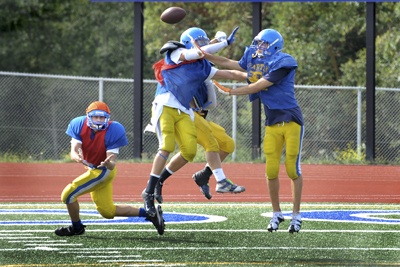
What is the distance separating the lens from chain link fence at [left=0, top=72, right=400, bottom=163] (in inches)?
992

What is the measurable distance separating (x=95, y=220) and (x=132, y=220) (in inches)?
16.5

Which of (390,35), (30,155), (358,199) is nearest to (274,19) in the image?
(390,35)

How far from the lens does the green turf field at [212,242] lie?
8.86 metres

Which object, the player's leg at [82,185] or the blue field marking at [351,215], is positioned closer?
the player's leg at [82,185]

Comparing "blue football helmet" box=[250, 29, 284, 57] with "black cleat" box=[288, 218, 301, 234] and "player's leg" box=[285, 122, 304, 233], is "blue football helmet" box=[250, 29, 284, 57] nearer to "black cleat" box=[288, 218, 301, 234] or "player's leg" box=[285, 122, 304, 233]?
"player's leg" box=[285, 122, 304, 233]

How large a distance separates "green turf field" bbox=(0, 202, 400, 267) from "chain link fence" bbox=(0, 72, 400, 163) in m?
12.2

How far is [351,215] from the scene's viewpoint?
1271 centimetres

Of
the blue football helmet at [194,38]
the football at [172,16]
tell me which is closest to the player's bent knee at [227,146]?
the blue football helmet at [194,38]

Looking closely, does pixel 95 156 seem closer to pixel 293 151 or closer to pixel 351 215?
pixel 293 151

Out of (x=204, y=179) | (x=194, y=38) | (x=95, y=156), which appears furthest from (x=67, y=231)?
(x=194, y=38)

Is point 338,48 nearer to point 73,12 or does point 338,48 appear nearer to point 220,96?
point 220,96

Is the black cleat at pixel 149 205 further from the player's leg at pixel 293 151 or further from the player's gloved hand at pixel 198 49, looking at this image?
the player's gloved hand at pixel 198 49

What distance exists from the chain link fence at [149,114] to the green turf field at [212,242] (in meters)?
12.2

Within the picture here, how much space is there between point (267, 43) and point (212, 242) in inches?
81.3
